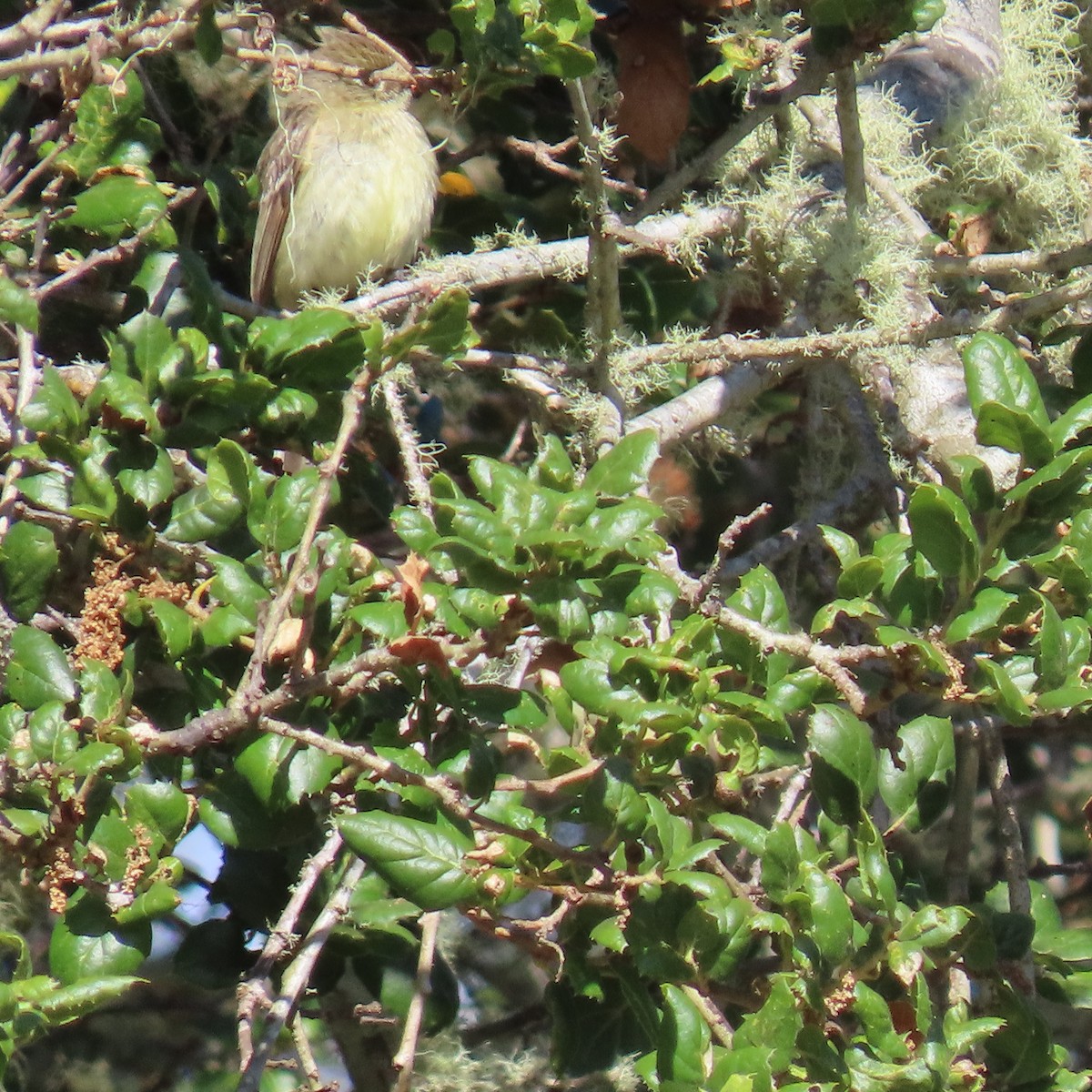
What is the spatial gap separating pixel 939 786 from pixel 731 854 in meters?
0.57

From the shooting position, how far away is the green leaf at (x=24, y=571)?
5.73ft

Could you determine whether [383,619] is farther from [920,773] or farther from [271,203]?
[271,203]

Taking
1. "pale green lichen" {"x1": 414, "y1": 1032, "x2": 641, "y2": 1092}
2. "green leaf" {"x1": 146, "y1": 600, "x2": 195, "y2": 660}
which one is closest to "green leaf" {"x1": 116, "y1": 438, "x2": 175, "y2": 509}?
"green leaf" {"x1": 146, "y1": 600, "x2": 195, "y2": 660}

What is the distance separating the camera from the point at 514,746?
5.75 ft

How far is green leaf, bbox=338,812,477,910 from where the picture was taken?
1441mm

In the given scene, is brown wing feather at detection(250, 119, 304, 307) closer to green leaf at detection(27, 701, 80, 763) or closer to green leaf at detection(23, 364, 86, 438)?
green leaf at detection(23, 364, 86, 438)

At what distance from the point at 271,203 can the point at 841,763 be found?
1888 mm

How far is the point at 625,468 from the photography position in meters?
1.65

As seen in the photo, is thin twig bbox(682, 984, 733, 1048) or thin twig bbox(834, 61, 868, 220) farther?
thin twig bbox(834, 61, 868, 220)

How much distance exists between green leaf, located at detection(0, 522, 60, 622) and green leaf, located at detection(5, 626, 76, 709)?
0.11 metres

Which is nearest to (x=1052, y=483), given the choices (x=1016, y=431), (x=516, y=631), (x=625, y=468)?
(x=1016, y=431)

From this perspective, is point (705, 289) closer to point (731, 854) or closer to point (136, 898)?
point (731, 854)

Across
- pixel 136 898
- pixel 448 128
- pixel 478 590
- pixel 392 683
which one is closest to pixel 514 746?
pixel 392 683

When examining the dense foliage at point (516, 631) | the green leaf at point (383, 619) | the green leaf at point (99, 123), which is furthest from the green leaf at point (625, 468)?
the green leaf at point (99, 123)
